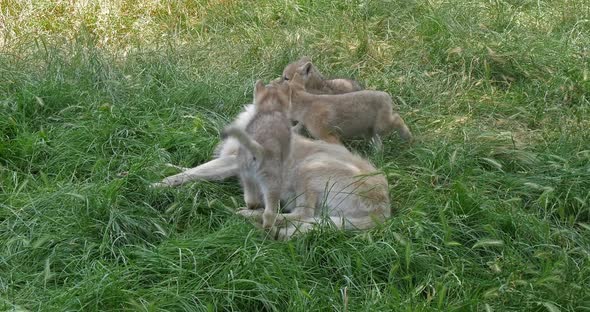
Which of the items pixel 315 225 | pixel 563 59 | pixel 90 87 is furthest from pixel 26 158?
pixel 563 59

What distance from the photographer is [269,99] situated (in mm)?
6211

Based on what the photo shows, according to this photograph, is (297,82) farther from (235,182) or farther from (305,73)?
(235,182)

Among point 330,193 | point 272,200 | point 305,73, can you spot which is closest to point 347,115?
point 305,73

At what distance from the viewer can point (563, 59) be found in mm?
8273

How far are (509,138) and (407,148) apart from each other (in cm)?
83

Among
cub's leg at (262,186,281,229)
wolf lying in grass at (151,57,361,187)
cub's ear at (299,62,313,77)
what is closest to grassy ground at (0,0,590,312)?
wolf lying in grass at (151,57,361,187)

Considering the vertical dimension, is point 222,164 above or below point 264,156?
below

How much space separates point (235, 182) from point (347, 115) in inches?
45.7

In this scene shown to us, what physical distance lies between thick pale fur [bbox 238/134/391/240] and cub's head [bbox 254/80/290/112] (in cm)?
35

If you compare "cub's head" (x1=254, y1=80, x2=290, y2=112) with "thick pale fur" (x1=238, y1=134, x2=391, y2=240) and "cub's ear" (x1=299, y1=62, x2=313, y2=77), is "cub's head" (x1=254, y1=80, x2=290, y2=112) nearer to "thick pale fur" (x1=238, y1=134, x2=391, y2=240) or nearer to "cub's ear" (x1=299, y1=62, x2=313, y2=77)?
"thick pale fur" (x1=238, y1=134, x2=391, y2=240)

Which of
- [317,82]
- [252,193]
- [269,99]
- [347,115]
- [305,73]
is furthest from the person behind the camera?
[317,82]

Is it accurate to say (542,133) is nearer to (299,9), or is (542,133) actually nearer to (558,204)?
(558,204)

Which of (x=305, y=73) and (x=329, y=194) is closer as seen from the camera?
(x=329, y=194)

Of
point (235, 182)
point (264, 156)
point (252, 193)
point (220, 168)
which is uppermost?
point (264, 156)
